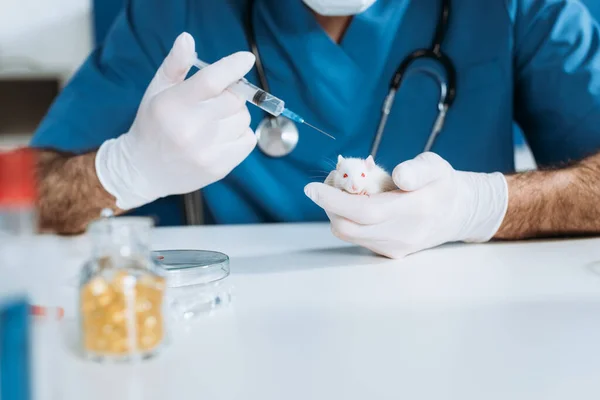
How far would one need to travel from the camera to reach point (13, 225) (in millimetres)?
290

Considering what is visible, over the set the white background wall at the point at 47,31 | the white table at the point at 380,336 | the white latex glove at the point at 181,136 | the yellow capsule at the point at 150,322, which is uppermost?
the white background wall at the point at 47,31

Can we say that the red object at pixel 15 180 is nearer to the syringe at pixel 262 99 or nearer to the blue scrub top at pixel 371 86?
the syringe at pixel 262 99

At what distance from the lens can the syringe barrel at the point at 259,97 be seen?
79cm

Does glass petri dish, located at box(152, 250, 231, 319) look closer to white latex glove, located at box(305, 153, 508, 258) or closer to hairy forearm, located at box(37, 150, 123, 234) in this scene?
white latex glove, located at box(305, 153, 508, 258)

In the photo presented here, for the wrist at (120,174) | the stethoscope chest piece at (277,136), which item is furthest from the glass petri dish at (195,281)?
the stethoscope chest piece at (277,136)

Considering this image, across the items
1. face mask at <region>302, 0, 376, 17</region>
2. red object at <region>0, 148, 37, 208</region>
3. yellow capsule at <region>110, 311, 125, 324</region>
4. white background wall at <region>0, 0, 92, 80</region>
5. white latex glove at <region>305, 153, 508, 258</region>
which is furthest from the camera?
white background wall at <region>0, 0, 92, 80</region>

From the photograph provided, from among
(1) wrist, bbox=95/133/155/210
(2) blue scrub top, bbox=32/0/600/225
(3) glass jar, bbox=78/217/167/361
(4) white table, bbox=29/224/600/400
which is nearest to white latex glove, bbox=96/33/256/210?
(1) wrist, bbox=95/133/155/210

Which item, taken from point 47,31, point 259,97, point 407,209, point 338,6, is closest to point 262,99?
point 259,97

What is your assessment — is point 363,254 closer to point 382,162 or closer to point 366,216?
point 366,216

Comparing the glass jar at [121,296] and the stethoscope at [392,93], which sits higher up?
the stethoscope at [392,93]

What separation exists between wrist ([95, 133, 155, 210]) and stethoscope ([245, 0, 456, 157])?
287 millimetres

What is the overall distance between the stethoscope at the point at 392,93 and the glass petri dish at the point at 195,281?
460 millimetres

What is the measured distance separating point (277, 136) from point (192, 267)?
530mm

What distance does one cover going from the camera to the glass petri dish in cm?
57
